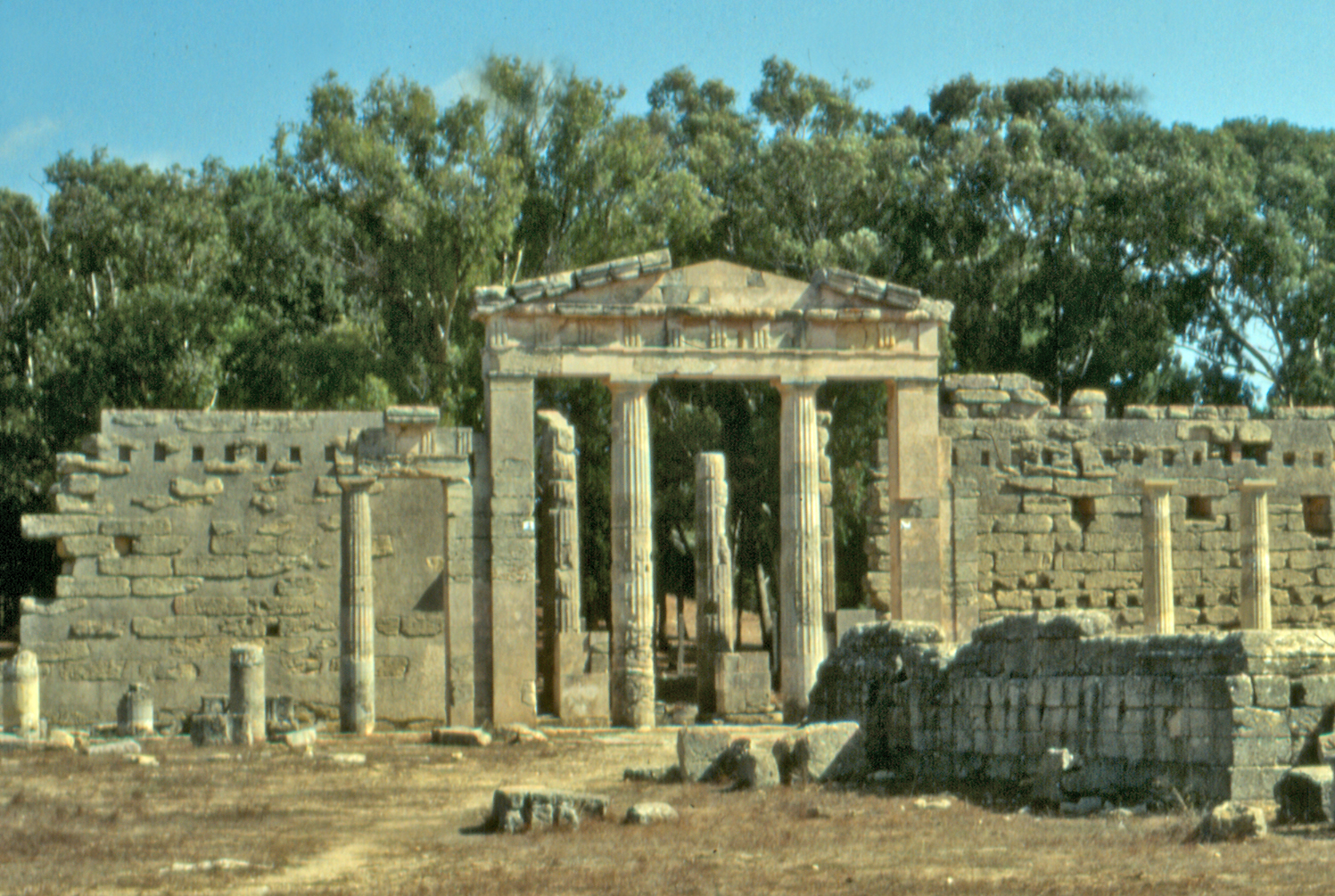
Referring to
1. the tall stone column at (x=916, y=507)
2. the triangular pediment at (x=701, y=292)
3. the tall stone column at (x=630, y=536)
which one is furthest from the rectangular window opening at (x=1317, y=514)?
the tall stone column at (x=630, y=536)

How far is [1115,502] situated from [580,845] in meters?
17.4

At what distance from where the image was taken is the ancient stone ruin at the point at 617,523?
24156 mm

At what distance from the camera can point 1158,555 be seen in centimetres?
2681

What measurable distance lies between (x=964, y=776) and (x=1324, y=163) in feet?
101

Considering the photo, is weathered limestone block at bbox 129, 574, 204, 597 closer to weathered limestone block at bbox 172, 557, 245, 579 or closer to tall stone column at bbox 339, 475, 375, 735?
weathered limestone block at bbox 172, 557, 245, 579

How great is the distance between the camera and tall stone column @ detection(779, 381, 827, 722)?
26.3 meters

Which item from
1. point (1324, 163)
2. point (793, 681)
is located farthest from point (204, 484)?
point (1324, 163)

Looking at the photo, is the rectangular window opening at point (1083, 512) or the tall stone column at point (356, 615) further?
the rectangular window opening at point (1083, 512)

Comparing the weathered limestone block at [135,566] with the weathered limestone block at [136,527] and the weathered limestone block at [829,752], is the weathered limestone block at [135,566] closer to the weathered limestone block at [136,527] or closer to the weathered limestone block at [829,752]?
the weathered limestone block at [136,527]

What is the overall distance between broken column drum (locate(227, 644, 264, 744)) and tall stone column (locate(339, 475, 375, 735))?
6.27 feet

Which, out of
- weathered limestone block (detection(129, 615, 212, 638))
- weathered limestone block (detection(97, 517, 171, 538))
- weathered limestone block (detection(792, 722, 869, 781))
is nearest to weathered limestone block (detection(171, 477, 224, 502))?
weathered limestone block (detection(97, 517, 171, 538))

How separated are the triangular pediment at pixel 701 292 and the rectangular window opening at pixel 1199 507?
196 inches

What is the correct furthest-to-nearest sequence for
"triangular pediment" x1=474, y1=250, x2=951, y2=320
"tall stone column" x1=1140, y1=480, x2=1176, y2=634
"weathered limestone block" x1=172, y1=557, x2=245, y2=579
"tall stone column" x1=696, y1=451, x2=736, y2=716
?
"tall stone column" x1=696, y1=451, x2=736, y2=716
"tall stone column" x1=1140, y1=480, x2=1176, y2=634
"triangular pediment" x1=474, y1=250, x2=951, y2=320
"weathered limestone block" x1=172, y1=557, x2=245, y2=579

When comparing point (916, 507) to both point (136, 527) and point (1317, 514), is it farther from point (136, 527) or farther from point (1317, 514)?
point (136, 527)
